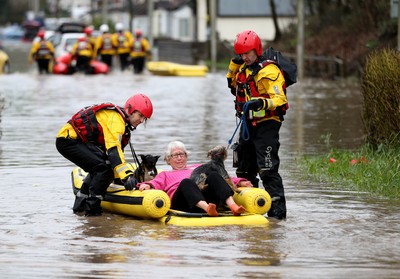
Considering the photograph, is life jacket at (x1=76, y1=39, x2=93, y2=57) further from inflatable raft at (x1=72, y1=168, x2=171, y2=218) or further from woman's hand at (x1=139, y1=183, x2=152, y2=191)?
woman's hand at (x1=139, y1=183, x2=152, y2=191)

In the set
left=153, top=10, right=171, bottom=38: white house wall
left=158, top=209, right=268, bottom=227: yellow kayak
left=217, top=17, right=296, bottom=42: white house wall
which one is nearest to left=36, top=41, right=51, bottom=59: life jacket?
left=217, top=17, right=296, bottom=42: white house wall

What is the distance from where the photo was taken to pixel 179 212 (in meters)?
11.2

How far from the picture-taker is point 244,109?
456 inches

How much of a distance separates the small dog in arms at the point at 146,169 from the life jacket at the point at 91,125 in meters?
0.38

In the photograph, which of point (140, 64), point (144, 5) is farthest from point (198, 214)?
point (144, 5)

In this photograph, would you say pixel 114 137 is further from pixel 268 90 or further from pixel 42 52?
pixel 42 52

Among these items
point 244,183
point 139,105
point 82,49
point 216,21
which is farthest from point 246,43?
point 216,21

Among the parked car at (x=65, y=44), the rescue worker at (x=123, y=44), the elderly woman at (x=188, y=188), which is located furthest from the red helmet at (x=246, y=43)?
the parked car at (x=65, y=44)

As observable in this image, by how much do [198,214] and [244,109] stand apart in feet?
3.61

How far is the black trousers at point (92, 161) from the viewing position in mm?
11703

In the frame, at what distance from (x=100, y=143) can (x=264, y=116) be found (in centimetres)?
152

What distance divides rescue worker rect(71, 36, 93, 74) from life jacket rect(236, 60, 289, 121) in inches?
1216

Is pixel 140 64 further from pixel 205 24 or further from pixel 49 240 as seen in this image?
pixel 49 240

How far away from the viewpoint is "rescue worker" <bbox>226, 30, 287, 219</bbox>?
11.6 metres
